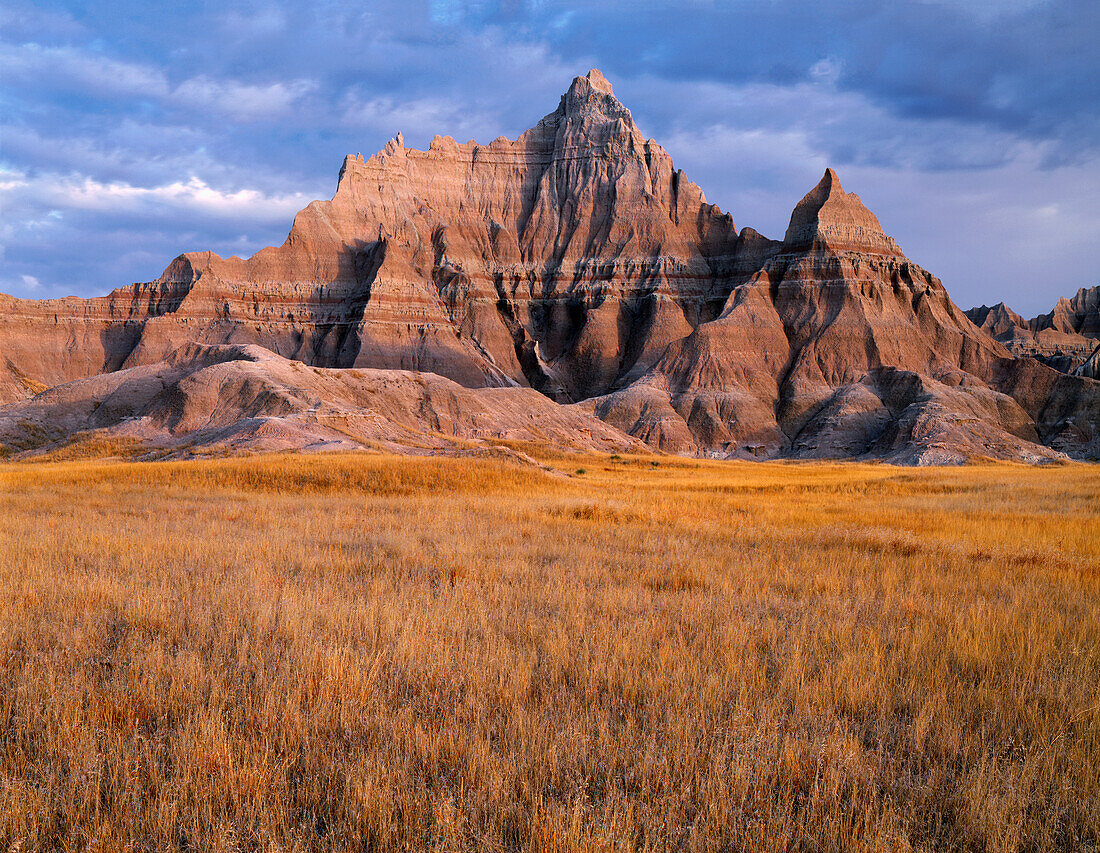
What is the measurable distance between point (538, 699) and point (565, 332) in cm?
10699

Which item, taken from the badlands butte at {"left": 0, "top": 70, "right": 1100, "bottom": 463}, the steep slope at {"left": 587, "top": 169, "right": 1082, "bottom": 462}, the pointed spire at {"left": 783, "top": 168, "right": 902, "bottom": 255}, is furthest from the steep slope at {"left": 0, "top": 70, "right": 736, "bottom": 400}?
the pointed spire at {"left": 783, "top": 168, "right": 902, "bottom": 255}

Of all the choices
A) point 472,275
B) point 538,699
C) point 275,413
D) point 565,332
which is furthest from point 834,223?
point 538,699

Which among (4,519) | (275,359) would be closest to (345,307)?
(275,359)

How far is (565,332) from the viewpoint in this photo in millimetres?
110188

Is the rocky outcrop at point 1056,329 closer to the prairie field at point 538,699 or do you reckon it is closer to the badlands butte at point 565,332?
the badlands butte at point 565,332

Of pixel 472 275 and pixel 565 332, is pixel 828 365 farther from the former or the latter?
pixel 472 275

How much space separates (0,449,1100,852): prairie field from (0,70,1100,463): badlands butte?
38.9m

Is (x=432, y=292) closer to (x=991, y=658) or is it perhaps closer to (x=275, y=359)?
(x=275, y=359)

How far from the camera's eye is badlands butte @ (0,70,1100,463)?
61562 mm

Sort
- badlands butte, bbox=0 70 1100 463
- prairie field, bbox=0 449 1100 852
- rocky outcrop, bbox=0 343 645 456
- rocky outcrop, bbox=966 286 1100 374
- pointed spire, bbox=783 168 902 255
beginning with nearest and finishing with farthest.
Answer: prairie field, bbox=0 449 1100 852
rocky outcrop, bbox=0 343 645 456
badlands butte, bbox=0 70 1100 463
pointed spire, bbox=783 168 902 255
rocky outcrop, bbox=966 286 1100 374

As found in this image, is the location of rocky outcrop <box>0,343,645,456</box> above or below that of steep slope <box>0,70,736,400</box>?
below

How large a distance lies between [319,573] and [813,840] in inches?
282

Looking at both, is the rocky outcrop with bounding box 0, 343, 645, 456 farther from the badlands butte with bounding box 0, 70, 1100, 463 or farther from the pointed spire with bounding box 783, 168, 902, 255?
the pointed spire with bounding box 783, 168, 902, 255

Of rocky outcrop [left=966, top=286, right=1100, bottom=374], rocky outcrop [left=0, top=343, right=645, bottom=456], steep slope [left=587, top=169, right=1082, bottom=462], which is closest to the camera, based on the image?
rocky outcrop [left=0, top=343, right=645, bottom=456]
